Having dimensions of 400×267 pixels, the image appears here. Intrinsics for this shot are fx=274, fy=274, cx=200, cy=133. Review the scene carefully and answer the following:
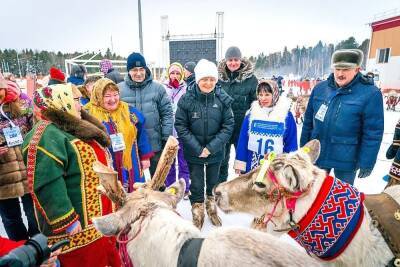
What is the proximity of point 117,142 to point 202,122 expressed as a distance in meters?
1.16

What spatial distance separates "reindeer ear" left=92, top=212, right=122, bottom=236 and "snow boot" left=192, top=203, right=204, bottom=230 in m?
2.51

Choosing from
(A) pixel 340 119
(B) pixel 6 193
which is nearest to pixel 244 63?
(A) pixel 340 119

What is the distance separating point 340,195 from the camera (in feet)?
5.08

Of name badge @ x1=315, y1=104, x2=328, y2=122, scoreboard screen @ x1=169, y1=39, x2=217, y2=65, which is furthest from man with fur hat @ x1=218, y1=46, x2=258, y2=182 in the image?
scoreboard screen @ x1=169, y1=39, x2=217, y2=65

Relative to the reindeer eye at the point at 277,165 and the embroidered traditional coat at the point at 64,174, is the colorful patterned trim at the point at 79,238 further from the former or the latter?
the reindeer eye at the point at 277,165

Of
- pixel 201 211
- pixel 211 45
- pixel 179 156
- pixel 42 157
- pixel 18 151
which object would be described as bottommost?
pixel 201 211

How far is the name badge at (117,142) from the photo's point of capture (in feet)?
9.02

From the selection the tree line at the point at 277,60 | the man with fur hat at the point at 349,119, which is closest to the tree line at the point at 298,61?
the tree line at the point at 277,60

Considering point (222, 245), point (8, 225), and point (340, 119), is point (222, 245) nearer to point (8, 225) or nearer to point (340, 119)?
point (340, 119)

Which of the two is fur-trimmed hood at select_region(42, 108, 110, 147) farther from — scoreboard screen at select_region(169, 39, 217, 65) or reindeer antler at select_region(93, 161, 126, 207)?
scoreboard screen at select_region(169, 39, 217, 65)

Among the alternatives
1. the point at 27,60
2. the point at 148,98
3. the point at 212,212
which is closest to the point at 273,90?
the point at 148,98

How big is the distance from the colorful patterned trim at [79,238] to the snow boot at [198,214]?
1.78 m

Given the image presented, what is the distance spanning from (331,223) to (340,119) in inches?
68.9

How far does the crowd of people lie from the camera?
186 cm
